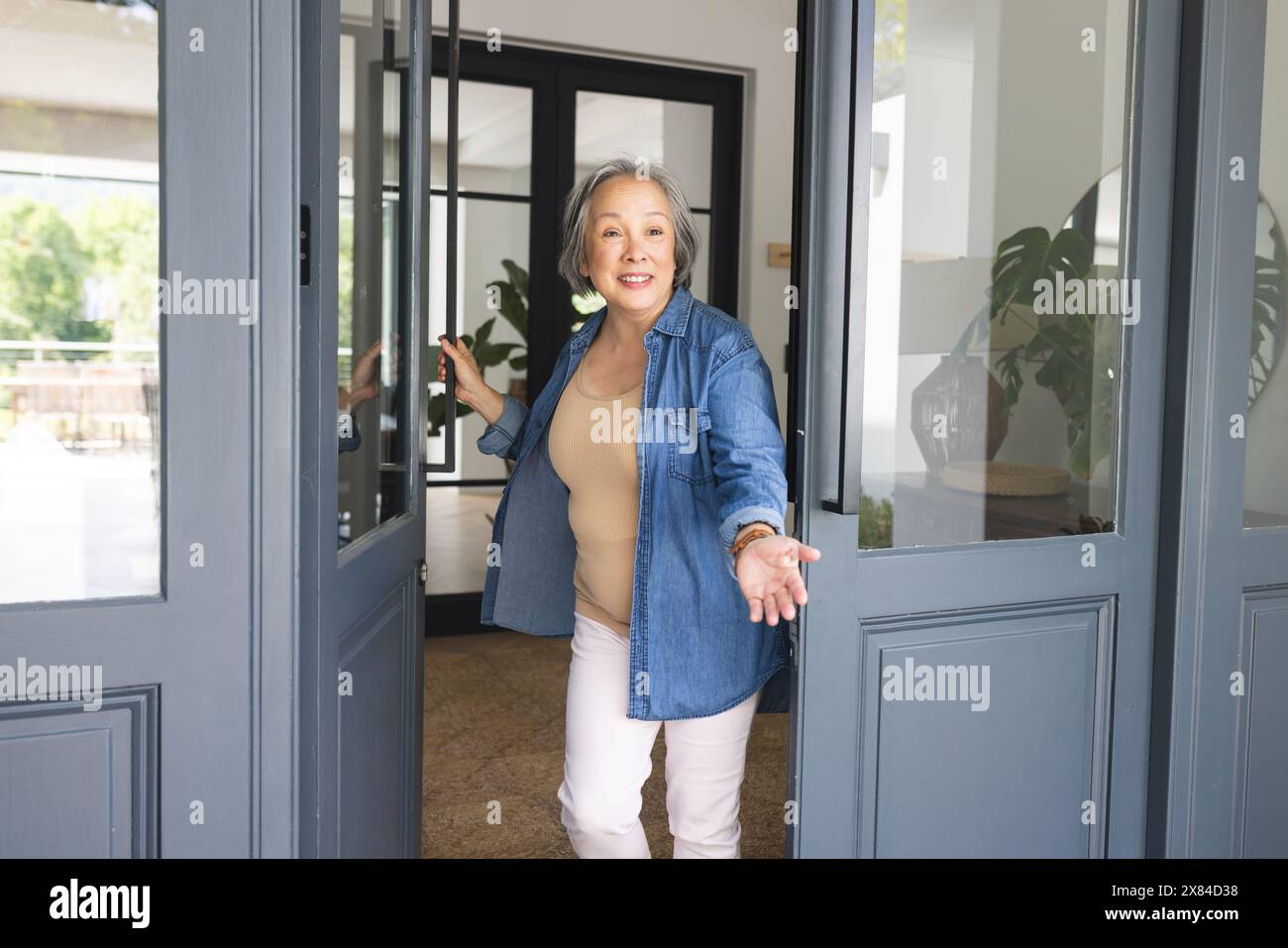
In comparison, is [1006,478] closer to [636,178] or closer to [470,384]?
[636,178]

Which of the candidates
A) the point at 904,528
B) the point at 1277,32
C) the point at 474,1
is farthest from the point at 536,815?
the point at 474,1

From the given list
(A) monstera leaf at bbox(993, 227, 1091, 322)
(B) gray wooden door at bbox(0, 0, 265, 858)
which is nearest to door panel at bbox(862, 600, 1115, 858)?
(A) monstera leaf at bbox(993, 227, 1091, 322)

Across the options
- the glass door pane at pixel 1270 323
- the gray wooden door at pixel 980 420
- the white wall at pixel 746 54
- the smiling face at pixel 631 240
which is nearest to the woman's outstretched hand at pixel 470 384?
the smiling face at pixel 631 240

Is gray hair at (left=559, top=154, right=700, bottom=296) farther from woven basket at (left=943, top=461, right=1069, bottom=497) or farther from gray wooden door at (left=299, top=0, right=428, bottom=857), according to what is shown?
woven basket at (left=943, top=461, right=1069, bottom=497)

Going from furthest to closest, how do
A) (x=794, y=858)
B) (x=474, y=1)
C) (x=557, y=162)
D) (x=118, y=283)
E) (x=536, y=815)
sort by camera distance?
(x=557, y=162), (x=474, y=1), (x=536, y=815), (x=794, y=858), (x=118, y=283)

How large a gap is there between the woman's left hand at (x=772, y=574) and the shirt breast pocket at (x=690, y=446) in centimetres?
27

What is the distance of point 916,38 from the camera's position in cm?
183

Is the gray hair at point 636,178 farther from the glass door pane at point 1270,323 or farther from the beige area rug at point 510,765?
the beige area rug at point 510,765

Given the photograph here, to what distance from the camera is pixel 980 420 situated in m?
1.93

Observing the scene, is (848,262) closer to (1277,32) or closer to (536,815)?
(1277,32)

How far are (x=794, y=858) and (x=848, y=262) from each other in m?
0.94

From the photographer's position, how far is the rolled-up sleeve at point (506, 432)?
217 centimetres

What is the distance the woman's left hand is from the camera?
1.55 m

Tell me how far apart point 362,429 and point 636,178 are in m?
0.62
